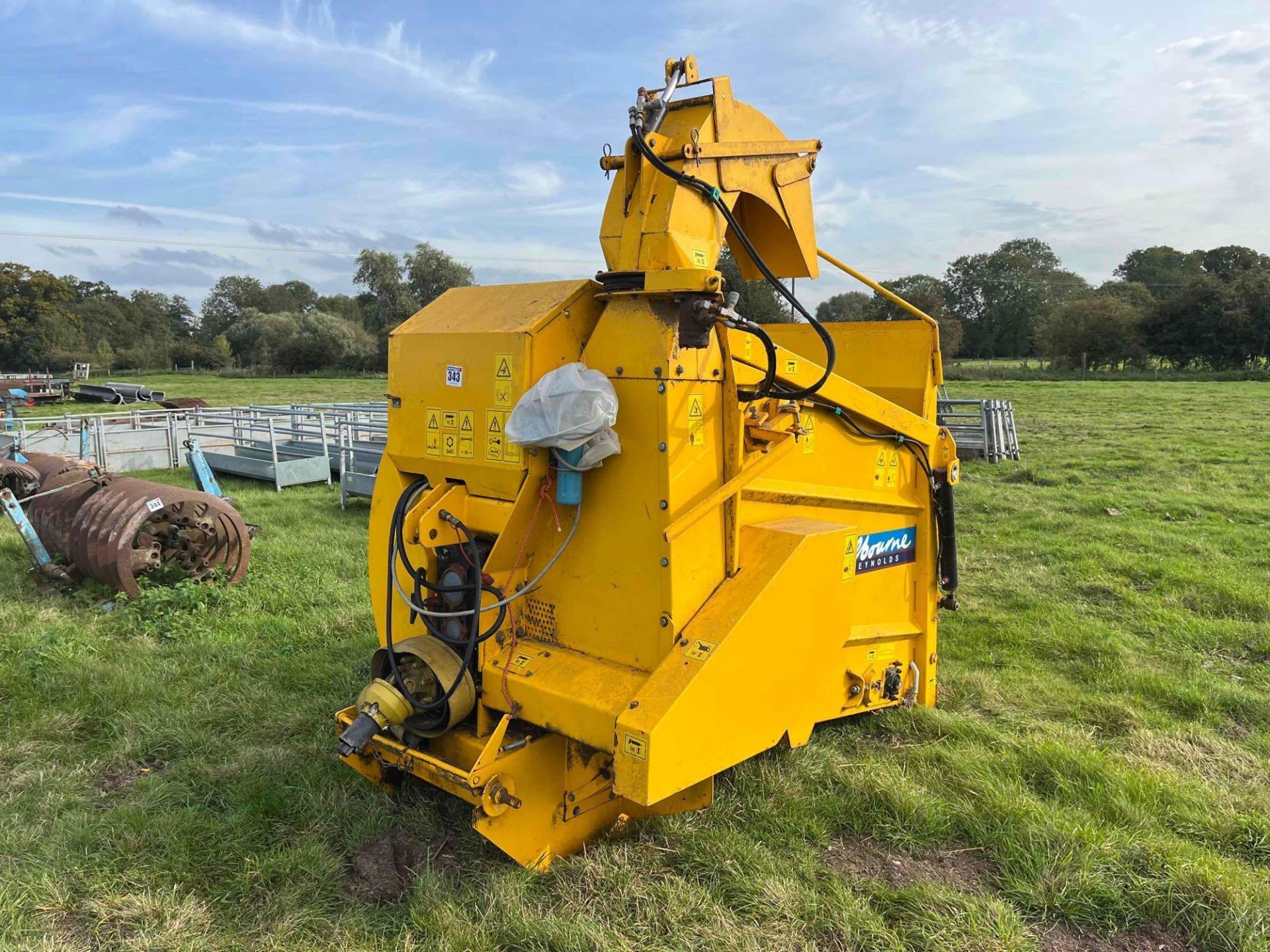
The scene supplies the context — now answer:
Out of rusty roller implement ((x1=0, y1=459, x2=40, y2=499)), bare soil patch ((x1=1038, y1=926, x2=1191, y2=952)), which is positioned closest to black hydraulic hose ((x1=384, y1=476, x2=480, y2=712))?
bare soil patch ((x1=1038, y1=926, x2=1191, y2=952))

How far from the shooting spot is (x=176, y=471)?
13.9 metres

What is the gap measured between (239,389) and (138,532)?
A: 37279mm

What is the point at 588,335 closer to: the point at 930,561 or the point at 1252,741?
the point at 930,561

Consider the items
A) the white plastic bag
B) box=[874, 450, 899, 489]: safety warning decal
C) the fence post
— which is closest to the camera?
the white plastic bag

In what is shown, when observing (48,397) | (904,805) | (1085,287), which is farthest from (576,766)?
(1085,287)

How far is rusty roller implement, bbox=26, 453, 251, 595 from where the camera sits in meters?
6.50

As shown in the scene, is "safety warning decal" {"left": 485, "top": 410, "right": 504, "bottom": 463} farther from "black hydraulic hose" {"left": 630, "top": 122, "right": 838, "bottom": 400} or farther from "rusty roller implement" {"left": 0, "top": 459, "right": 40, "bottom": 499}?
"rusty roller implement" {"left": 0, "top": 459, "right": 40, "bottom": 499}

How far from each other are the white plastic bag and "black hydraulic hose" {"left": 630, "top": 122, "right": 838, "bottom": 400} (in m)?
0.71

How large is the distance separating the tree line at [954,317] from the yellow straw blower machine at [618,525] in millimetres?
28648

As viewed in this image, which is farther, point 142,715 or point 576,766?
point 142,715

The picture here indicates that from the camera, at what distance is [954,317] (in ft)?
191

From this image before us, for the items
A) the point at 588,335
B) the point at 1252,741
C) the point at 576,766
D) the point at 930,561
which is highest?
Result: the point at 588,335

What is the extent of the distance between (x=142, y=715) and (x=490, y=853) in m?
2.53

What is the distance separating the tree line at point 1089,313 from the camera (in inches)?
1551
